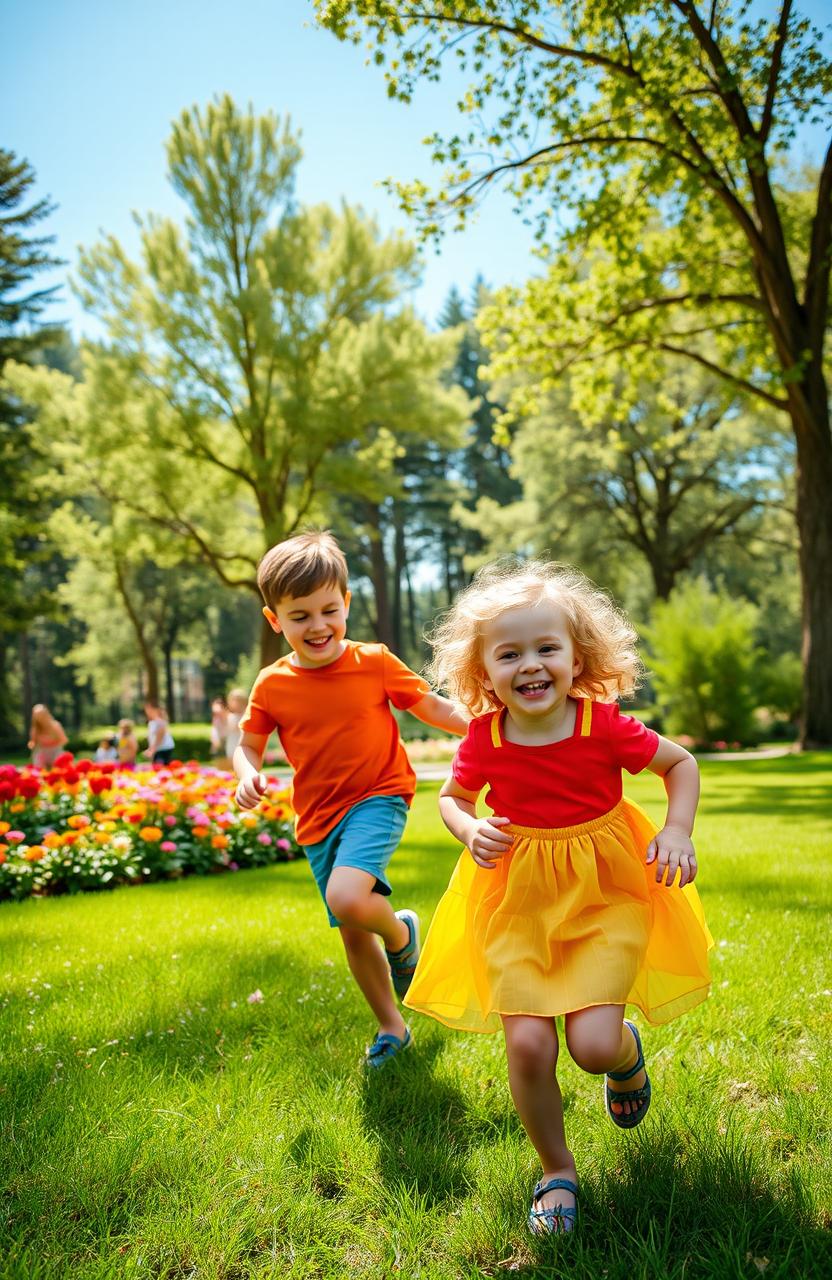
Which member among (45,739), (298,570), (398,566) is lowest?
(45,739)

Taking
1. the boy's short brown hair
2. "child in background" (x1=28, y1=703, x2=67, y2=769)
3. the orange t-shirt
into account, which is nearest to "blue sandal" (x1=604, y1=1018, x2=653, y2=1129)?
the orange t-shirt

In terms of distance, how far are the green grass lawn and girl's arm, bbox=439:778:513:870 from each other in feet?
2.61

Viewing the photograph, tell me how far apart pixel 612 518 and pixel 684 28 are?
18401 mm

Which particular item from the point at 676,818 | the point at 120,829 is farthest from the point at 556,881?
the point at 120,829

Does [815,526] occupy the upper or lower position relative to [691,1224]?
upper

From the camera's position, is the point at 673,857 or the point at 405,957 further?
the point at 405,957

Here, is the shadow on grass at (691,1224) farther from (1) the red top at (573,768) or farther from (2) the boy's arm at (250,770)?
(2) the boy's arm at (250,770)

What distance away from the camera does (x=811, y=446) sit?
13141mm

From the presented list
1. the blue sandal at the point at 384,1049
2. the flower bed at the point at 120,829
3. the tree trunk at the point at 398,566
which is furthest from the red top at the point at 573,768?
the tree trunk at the point at 398,566

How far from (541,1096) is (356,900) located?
3.18 ft

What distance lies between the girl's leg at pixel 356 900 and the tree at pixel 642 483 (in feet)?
83.1

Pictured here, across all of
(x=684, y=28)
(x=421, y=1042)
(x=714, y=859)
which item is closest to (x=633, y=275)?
(x=684, y=28)

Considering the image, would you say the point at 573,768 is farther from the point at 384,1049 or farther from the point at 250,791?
the point at 384,1049

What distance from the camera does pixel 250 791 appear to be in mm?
2904
